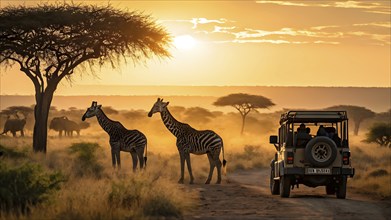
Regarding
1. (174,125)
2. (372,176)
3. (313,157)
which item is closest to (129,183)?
(313,157)

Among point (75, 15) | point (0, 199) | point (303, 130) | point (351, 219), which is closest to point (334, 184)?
point (303, 130)

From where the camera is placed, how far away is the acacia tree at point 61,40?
38.3 meters

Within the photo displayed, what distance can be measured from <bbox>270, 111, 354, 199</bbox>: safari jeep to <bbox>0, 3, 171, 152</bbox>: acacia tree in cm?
1684

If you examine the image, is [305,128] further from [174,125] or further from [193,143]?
[174,125]

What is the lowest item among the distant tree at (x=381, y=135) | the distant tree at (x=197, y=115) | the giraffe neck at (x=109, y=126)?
the giraffe neck at (x=109, y=126)

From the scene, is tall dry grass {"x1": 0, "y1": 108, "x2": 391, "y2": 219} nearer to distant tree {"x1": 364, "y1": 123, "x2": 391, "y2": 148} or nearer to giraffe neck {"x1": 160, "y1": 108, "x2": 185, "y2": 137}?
giraffe neck {"x1": 160, "y1": 108, "x2": 185, "y2": 137}

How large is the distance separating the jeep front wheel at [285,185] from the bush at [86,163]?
22.5 feet

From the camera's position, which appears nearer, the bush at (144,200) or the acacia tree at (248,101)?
the bush at (144,200)

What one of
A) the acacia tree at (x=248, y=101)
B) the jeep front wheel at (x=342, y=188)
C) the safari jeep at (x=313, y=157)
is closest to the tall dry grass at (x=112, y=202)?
the safari jeep at (x=313, y=157)

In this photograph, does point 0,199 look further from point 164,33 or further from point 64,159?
point 164,33

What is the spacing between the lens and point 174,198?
1981 cm

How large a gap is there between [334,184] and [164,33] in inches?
734

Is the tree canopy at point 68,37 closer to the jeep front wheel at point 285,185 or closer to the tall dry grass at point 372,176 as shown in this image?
the tall dry grass at point 372,176

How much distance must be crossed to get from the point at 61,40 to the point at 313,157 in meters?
18.7
